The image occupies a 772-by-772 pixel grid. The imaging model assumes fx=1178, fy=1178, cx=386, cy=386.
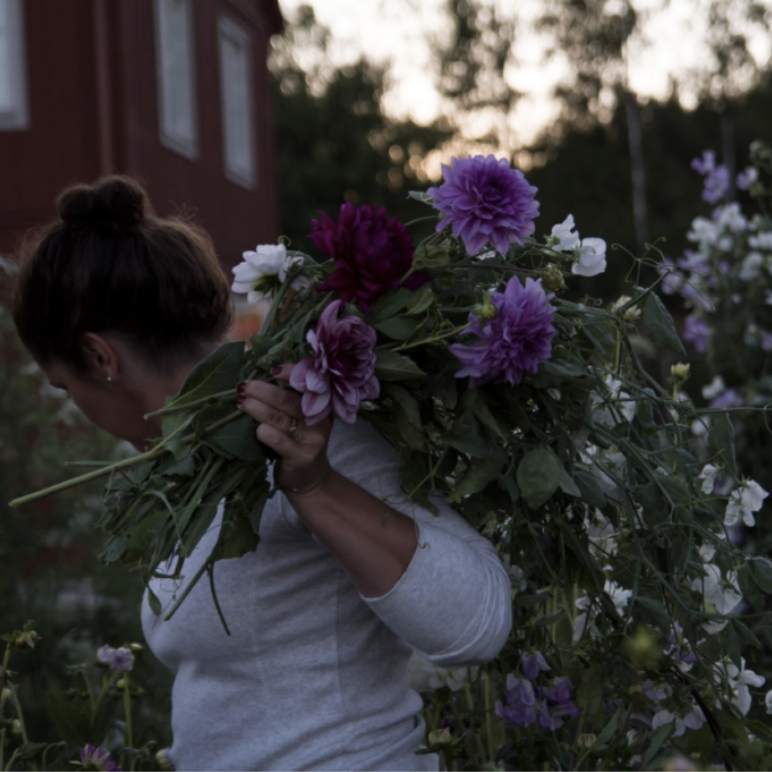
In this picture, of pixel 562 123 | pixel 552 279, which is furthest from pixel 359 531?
pixel 562 123

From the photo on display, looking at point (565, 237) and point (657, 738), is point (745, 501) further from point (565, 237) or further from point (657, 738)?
point (565, 237)

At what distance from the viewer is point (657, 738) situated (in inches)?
56.4

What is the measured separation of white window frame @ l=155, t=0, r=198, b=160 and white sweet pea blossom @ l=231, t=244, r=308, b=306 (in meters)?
8.45

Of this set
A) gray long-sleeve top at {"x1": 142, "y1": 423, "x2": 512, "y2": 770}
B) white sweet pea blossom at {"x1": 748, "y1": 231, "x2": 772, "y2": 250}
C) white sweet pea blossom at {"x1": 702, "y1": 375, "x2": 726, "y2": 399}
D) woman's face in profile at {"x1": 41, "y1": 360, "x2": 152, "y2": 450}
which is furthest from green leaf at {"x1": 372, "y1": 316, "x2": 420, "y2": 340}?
white sweet pea blossom at {"x1": 748, "y1": 231, "x2": 772, "y2": 250}

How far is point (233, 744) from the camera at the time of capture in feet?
5.00

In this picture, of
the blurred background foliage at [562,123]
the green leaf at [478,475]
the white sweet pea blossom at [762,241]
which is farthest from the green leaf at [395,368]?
the blurred background foliage at [562,123]

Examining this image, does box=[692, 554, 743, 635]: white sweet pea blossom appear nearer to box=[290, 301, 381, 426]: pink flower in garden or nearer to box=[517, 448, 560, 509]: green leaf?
box=[517, 448, 560, 509]: green leaf

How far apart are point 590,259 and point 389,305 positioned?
286mm

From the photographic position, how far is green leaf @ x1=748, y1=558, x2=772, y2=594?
58.3 inches

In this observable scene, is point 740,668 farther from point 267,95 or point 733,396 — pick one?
point 267,95

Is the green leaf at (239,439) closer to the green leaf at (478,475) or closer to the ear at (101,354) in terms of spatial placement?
the green leaf at (478,475)

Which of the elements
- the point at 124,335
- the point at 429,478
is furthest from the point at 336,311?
the point at 124,335

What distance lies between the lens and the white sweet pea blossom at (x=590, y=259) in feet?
4.70

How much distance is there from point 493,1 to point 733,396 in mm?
22693
